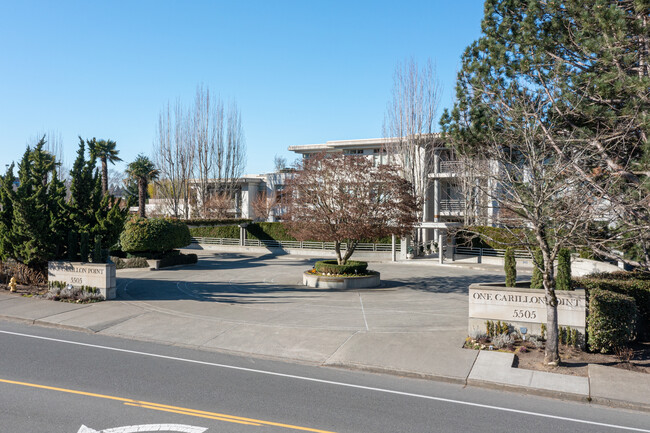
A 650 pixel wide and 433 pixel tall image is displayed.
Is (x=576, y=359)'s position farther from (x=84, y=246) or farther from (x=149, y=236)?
(x=149, y=236)

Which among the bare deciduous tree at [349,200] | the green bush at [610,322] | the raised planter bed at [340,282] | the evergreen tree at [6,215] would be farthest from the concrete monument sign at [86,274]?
the green bush at [610,322]

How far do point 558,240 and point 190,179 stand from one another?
46907 mm

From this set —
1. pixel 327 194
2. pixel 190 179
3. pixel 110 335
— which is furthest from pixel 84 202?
pixel 190 179

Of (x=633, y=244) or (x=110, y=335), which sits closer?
(x=110, y=335)

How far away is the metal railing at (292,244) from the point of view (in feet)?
115

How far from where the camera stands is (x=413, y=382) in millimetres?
9742

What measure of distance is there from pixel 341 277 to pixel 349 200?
11.6 ft

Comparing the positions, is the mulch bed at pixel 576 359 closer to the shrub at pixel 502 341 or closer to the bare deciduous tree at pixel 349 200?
the shrub at pixel 502 341

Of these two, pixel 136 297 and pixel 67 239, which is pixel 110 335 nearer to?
pixel 136 297

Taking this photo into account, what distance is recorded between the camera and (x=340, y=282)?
70.8 feet

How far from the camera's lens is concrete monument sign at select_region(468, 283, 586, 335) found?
11711mm

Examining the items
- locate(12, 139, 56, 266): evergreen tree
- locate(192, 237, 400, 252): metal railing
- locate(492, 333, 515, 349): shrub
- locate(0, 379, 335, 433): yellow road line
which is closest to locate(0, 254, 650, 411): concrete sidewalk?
locate(492, 333, 515, 349): shrub

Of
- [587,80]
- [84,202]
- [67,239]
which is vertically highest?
[587,80]

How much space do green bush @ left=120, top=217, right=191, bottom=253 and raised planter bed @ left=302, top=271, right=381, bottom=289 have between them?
11.6 meters
